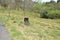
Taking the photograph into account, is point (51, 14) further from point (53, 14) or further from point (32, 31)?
point (32, 31)

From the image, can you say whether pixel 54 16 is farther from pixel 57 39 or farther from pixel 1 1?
pixel 57 39

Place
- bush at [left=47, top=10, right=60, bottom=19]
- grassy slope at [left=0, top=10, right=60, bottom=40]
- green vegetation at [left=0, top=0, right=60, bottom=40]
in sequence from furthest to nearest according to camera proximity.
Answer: bush at [left=47, top=10, right=60, bottom=19], green vegetation at [left=0, top=0, right=60, bottom=40], grassy slope at [left=0, top=10, right=60, bottom=40]

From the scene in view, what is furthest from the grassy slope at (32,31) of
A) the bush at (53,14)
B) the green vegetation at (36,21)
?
the bush at (53,14)

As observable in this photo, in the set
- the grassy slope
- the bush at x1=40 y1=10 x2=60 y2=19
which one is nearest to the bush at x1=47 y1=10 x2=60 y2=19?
the bush at x1=40 y1=10 x2=60 y2=19

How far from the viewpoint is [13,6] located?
27.3 m

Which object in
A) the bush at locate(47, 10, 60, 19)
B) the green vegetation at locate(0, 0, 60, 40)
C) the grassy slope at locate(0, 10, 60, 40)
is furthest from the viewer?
the bush at locate(47, 10, 60, 19)

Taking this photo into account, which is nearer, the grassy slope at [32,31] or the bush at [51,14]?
the grassy slope at [32,31]

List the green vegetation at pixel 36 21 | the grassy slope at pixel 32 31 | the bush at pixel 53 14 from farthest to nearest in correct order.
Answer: the bush at pixel 53 14, the green vegetation at pixel 36 21, the grassy slope at pixel 32 31

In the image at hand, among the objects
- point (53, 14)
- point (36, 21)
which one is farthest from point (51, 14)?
point (36, 21)

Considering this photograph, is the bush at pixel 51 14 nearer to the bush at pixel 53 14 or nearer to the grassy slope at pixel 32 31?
the bush at pixel 53 14

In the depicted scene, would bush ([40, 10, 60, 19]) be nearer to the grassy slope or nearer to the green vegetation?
the green vegetation

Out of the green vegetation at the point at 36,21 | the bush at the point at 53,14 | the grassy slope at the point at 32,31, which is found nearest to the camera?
the grassy slope at the point at 32,31

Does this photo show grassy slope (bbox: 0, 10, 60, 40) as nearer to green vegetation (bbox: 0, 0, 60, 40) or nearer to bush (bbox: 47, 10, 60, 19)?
green vegetation (bbox: 0, 0, 60, 40)

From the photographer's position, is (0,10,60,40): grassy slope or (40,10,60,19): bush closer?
(0,10,60,40): grassy slope
